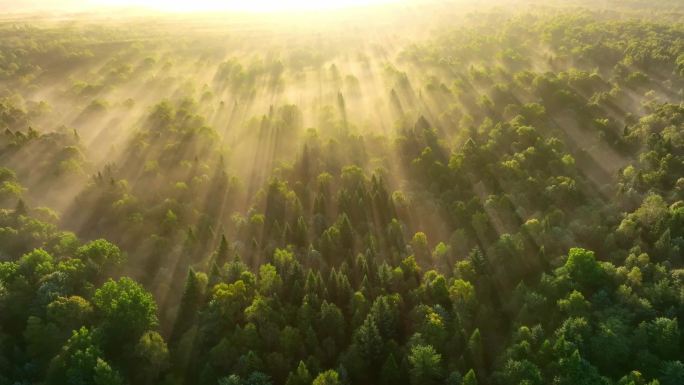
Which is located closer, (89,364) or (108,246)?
(89,364)

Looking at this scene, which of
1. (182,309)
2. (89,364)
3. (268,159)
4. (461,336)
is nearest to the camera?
(89,364)

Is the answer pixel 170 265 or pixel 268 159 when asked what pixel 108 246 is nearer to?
pixel 170 265

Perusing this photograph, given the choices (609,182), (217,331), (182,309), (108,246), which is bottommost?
(217,331)

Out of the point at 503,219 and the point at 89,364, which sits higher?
the point at 503,219

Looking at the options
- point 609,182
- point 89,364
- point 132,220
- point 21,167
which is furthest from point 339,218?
point 21,167

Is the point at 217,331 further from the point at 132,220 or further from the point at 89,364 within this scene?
the point at 132,220

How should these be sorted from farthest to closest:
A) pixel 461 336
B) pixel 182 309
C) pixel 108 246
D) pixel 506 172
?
pixel 506 172, pixel 108 246, pixel 182 309, pixel 461 336
